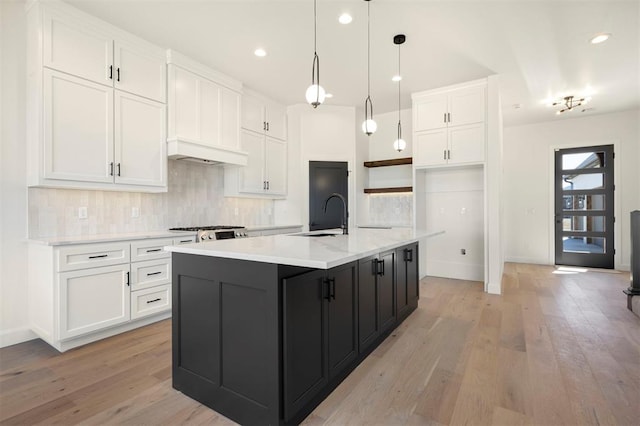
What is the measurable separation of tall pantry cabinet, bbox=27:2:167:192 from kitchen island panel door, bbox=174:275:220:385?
1.78m

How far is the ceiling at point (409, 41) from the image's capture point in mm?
2840

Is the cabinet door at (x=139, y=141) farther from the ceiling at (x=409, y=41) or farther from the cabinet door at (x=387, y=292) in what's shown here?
the cabinet door at (x=387, y=292)

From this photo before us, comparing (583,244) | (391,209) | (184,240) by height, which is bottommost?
(583,244)

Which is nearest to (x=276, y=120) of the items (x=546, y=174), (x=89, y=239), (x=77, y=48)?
(x=77, y=48)

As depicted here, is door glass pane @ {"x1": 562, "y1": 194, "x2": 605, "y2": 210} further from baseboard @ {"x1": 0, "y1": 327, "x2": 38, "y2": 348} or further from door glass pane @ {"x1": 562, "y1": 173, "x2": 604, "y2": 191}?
baseboard @ {"x1": 0, "y1": 327, "x2": 38, "y2": 348}

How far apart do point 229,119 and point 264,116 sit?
83 centimetres

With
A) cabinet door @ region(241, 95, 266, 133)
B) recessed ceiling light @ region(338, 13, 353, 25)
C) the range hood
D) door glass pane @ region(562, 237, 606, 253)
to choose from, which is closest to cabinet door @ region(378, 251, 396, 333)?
recessed ceiling light @ region(338, 13, 353, 25)

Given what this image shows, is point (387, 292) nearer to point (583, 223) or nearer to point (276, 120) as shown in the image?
point (276, 120)

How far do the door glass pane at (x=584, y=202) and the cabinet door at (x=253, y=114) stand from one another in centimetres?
606

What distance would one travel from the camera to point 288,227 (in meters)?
5.00

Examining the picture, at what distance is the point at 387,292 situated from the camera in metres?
2.74

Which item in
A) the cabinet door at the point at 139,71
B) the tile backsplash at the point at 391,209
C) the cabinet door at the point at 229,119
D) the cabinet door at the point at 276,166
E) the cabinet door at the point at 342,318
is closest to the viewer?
the cabinet door at the point at 342,318

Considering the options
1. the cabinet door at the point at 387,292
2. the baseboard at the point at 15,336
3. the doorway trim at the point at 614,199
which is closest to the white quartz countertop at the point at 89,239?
the baseboard at the point at 15,336

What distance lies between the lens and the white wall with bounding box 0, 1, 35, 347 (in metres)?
2.71
